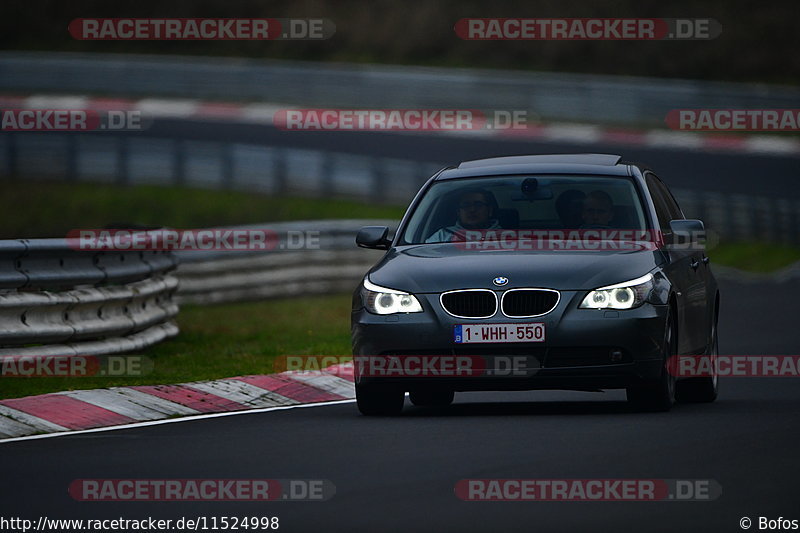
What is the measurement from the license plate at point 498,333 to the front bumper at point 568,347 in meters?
0.03

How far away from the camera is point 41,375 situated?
12.8 meters

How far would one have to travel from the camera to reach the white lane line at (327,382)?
42.2 feet

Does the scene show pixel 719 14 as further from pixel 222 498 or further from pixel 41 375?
pixel 222 498

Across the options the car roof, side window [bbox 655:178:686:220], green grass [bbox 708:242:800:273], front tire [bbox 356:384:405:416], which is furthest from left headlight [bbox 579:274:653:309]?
green grass [bbox 708:242:800:273]

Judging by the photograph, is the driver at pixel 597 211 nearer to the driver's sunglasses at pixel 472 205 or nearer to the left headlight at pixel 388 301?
the driver's sunglasses at pixel 472 205

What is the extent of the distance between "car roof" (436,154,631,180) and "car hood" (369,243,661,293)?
936 mm

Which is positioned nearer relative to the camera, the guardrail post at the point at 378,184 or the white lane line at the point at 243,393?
the white lane line at the point at 243,393

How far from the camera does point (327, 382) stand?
1305cm

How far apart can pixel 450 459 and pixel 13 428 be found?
2837 millimetres

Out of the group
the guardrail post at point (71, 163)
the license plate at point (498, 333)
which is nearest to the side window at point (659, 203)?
the license plate at point (498, 333)

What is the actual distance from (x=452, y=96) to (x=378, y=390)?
104 ft

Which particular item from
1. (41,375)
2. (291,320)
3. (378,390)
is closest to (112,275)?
(41,375)

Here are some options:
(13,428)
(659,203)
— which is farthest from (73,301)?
(659,203)

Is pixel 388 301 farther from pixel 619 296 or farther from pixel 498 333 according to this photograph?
pixel 619 296
